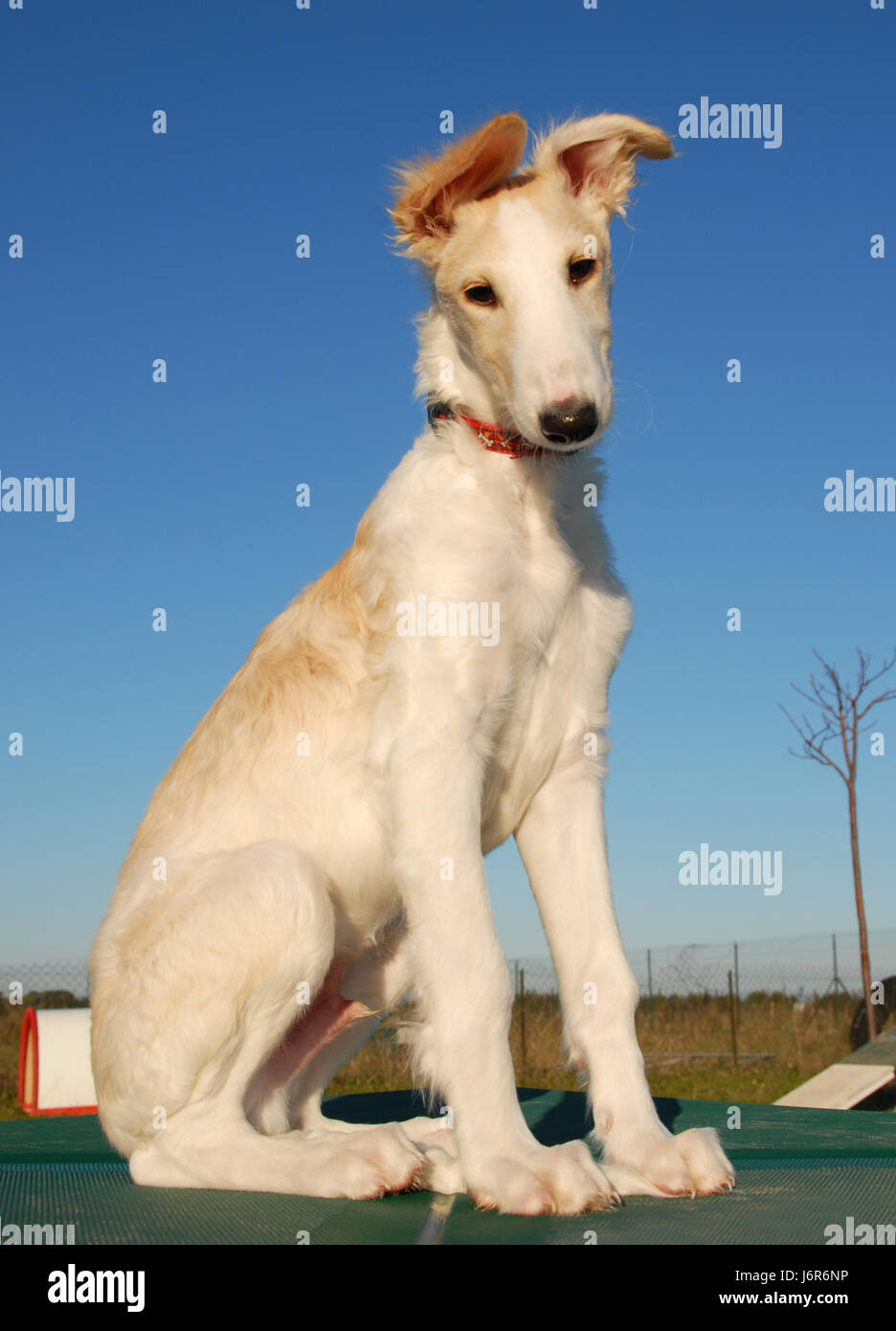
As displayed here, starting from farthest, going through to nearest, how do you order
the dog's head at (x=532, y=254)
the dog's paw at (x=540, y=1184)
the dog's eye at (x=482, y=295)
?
the dog's eye at (x=482, y=295) < the dog's head at (x=532, y=254) < the dog's paw at (x=540, y=1184)

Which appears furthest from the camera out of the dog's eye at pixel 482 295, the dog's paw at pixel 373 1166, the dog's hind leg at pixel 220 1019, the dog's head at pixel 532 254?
the dog's eye at pixel 482 295

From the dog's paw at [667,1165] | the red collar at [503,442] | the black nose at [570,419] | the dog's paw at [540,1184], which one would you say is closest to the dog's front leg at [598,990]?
the dog's paw at [667,1165]

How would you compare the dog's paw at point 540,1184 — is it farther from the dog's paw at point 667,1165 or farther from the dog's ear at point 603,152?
the dog's ear at point 603,152

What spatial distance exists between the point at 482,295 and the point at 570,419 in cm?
89

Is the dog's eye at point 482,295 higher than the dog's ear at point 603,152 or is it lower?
lower

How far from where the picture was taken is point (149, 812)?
519 cm

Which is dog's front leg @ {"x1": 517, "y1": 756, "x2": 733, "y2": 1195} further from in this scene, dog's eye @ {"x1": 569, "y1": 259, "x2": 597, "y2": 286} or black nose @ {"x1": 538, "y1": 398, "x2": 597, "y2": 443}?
dog's eye @ {"x1": 569, "y1": 259, "x2": 597, "y2": 286}

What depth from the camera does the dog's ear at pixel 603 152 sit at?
5.13 meters

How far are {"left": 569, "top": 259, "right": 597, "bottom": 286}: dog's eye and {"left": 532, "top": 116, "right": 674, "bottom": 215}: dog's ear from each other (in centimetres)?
71

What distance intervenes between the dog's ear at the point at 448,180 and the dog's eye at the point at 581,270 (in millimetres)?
569
